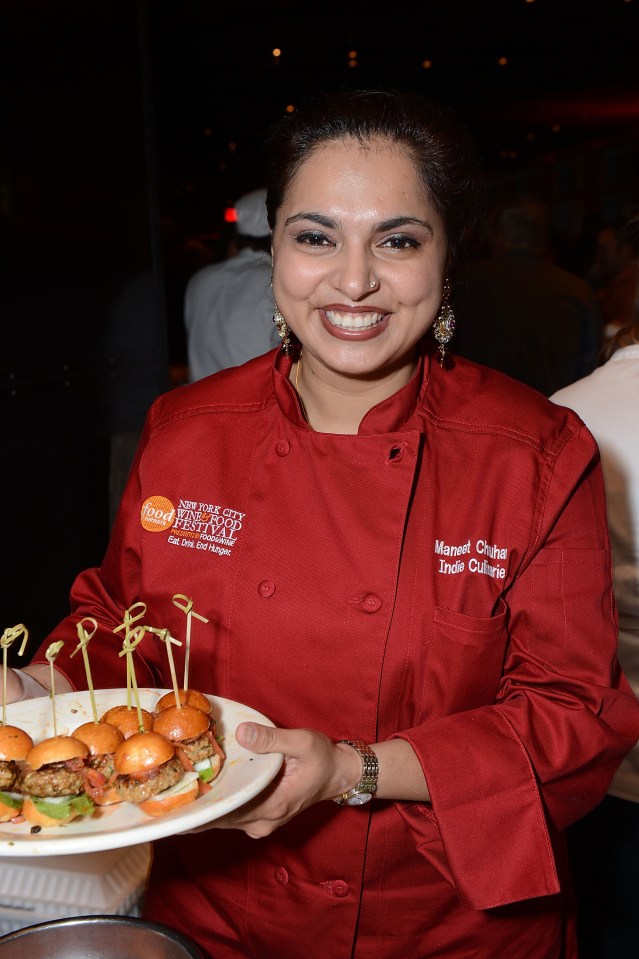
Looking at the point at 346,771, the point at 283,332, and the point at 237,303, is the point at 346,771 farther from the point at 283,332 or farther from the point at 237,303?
the point at 237,303

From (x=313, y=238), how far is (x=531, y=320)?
3450 millimetres

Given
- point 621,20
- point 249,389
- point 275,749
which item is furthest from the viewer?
point 621,20

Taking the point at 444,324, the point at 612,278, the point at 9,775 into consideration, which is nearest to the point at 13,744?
the point at 9,775

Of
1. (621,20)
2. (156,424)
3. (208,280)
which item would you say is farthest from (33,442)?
(621,20)

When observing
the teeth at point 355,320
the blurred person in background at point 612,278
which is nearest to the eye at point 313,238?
the teeth at point 355,320

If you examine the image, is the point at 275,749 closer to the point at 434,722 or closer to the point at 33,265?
the point at 434,722

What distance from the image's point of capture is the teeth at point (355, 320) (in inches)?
59.3

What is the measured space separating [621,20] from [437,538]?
304 inches

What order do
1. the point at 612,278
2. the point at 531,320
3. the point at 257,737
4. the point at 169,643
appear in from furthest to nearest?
Answer: the point at 612,278
the point at 531,320
the point at 169,643
the point at 257,737

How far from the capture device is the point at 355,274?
1461 millimetres

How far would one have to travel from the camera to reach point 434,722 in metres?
1.40

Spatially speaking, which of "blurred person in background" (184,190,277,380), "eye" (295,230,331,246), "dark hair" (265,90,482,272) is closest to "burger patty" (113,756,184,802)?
"eye" (295,230,331,246)

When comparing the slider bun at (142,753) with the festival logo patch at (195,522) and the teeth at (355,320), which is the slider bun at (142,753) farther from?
the teeth at (355,320)

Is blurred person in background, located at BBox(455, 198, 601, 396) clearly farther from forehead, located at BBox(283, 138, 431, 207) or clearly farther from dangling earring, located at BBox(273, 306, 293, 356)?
forehead, located at BBox(283, 138, 431, 207)
